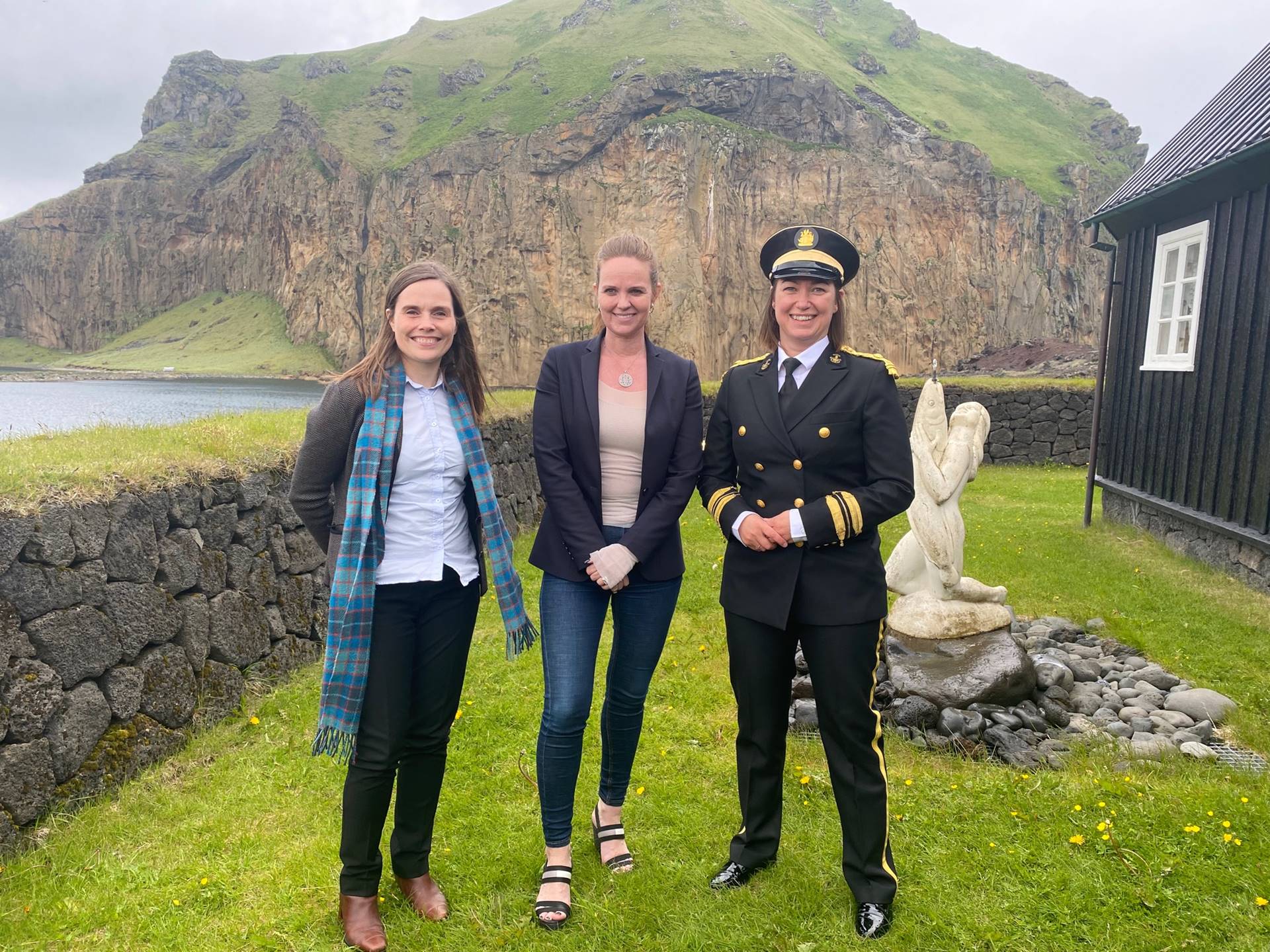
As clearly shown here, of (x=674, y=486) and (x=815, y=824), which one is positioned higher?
(x=674, y=486)

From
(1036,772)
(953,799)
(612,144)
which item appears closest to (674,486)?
(953,799)

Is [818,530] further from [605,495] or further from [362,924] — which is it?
[362,924]

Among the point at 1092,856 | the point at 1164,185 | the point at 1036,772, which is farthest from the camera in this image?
the point at 1164,185

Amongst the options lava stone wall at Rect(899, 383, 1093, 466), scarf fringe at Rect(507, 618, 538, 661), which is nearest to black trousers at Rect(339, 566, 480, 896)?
scarf fringe at Rect(507, 618, 538, 661)

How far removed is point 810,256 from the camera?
2955 mm

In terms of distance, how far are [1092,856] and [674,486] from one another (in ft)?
7.84

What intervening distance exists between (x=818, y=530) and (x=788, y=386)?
0.59 m

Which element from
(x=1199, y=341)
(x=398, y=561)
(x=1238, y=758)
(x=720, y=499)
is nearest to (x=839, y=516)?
(x=720, y=499)

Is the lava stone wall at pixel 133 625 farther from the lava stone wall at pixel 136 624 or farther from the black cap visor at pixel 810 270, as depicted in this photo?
the black cap visor at pixel 810 270

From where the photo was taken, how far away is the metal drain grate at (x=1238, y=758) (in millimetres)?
4346

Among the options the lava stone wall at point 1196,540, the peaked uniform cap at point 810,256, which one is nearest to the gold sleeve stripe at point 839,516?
the peaked uniform cap at point 810,256

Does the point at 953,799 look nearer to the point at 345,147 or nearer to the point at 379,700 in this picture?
the point at 379,700

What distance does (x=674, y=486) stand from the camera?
3.04m

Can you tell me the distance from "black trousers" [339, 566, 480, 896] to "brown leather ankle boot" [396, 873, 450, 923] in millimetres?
64
